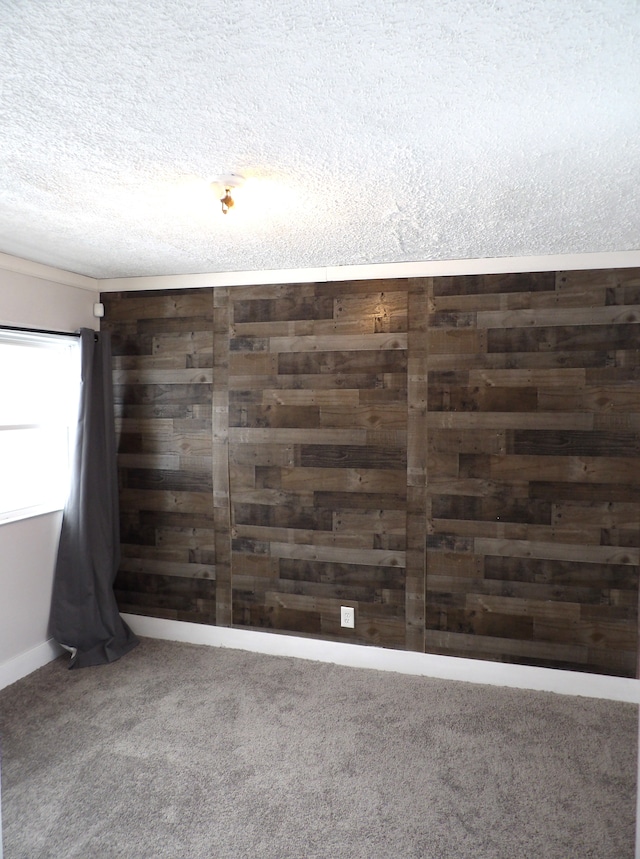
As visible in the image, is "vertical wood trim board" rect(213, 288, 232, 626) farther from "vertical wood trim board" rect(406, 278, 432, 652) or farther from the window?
"vertical wood trim board" rect(406, 278, 432, 652)

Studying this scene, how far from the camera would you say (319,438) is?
3.59 meters

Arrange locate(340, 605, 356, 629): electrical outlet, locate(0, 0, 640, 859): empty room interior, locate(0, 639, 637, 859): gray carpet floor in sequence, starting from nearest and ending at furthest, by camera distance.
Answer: locate(0, 0, 640, 859): empty room interior
locate(0, 639, 637, 859): gray carpet floor
locate(340, 605, 356, 629): electrical outlet

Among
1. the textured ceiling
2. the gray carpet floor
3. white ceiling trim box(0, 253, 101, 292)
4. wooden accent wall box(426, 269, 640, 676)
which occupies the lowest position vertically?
the gray carpet floor

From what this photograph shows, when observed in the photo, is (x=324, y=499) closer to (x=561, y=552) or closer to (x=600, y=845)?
(x=561, y=552)

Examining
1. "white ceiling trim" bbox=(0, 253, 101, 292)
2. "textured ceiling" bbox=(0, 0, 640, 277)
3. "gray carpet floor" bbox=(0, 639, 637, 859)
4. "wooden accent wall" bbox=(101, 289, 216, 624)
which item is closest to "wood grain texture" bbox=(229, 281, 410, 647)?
"wooden accent wall" bbox=(101, 289, 216, 624)

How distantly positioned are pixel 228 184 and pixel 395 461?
76.0 inches

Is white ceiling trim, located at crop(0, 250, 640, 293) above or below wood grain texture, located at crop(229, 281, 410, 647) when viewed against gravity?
above

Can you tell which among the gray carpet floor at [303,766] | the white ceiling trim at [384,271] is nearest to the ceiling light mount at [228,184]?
the white ceiling trim at [384,271]

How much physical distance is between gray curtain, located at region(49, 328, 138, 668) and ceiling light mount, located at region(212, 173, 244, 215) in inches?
75.3

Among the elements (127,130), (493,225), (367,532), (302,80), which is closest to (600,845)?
(367,532)

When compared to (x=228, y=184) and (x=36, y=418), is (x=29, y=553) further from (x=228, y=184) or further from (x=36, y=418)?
(x=228, y=184)

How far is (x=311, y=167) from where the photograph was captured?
1.94 metres

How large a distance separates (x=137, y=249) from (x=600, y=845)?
3.33 meters

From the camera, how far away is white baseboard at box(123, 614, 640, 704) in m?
3.21
